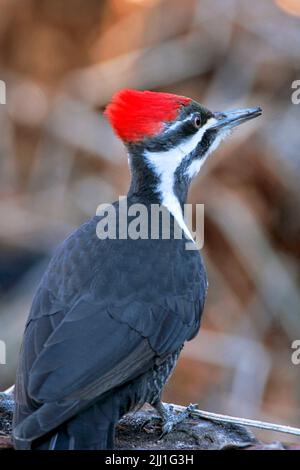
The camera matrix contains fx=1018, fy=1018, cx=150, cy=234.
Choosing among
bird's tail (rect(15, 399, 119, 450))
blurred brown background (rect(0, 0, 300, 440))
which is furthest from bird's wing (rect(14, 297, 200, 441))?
blurred brown background (rect(0, 0, 300, 440))

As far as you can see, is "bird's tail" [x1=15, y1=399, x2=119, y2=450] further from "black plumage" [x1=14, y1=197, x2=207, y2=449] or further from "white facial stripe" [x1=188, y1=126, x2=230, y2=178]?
"white facial stripe" [x1=188, y1=126, x2=230, y2=178]

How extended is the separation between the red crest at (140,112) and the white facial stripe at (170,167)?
143 mm

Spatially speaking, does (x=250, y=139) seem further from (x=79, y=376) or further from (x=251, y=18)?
(x=79, y=376)

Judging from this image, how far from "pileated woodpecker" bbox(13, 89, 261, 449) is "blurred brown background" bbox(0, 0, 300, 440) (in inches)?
95.6

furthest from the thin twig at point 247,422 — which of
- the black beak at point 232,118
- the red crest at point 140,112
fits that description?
the black beak at point 232,118

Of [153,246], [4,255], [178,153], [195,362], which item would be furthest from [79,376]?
[4,255]

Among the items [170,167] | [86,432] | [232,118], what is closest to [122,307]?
[86,432]

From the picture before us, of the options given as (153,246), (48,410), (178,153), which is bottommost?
(48,410)

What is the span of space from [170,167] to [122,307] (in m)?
1.03

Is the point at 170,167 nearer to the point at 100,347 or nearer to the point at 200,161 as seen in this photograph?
the point at 200,161

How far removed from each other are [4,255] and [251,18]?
108 inches

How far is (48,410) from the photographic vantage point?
408 cm

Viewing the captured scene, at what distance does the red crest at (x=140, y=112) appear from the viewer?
505 centimetres

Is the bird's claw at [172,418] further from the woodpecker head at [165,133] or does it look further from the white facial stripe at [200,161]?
the white facial stripe at [200,161]
